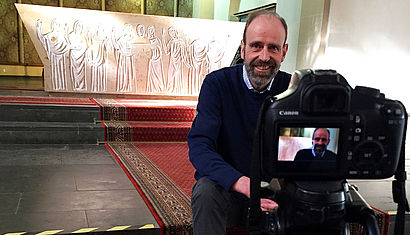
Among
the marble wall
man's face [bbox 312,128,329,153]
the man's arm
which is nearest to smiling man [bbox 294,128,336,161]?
man's face [bbox 312,128,329,153]

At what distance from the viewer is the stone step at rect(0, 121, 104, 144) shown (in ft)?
11.7

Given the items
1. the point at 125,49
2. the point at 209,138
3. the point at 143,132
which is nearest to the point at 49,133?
the point at 143,132

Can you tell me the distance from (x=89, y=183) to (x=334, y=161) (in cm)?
211

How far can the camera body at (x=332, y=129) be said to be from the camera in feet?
2.48

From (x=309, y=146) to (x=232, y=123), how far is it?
0.65 m

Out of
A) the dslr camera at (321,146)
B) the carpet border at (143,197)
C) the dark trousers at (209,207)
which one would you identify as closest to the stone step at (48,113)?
the carpet border at (143,197)

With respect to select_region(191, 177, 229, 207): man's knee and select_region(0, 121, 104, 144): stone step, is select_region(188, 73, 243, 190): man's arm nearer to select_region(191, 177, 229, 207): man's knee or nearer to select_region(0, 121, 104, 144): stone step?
select_region(191, 177, 229, 207): man's knee

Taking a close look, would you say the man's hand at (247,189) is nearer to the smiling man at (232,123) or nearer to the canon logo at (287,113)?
the smiling man at (232,123)

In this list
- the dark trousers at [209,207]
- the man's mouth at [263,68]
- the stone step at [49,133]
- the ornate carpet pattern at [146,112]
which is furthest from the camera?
the ornate carpet pattern at [146,112]

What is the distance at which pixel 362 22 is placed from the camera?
480 centimetres

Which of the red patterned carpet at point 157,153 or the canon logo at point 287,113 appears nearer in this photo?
the canon logo at point 287,113

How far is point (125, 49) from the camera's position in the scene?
5.17 m

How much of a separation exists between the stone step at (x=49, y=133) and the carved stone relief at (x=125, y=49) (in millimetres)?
1316

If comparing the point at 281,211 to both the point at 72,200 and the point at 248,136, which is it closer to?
the point at 248,136
